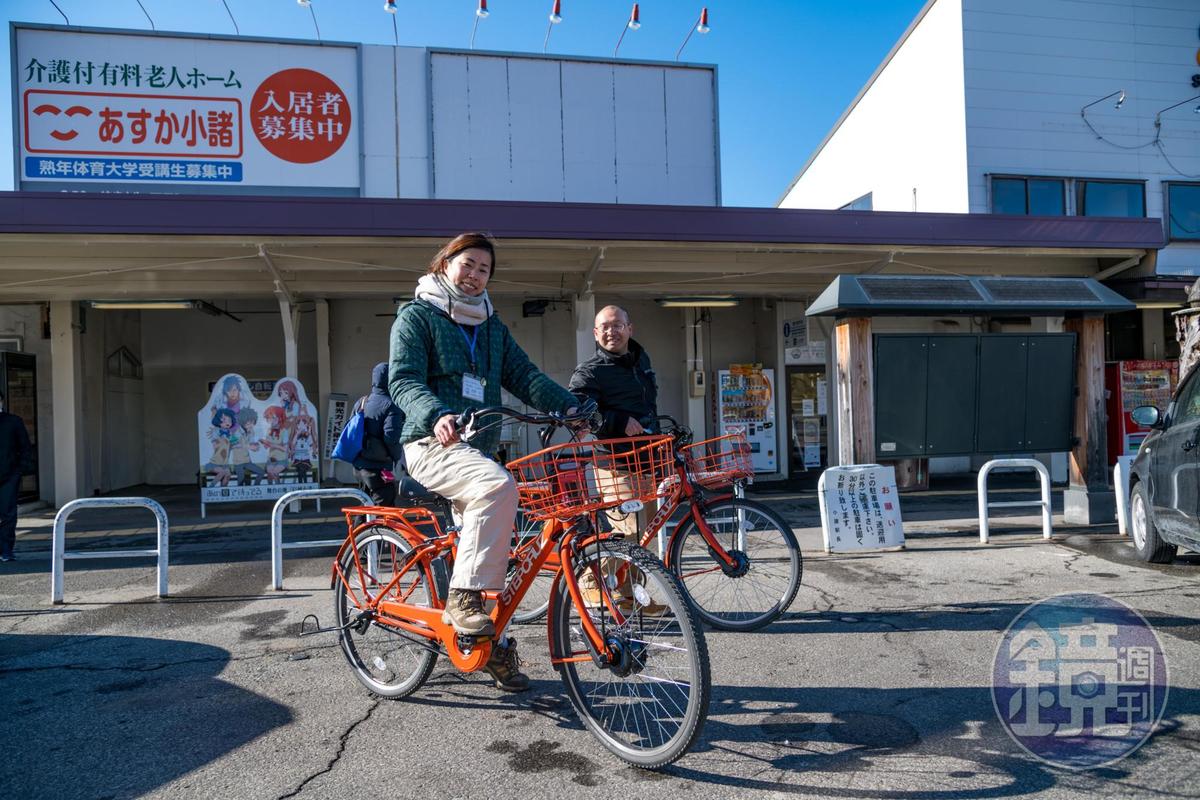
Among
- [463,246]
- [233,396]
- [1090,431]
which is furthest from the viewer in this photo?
[233,396]

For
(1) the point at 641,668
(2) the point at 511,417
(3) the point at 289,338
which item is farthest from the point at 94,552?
(3) the point at 289,338

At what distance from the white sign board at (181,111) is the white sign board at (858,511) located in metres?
10.3

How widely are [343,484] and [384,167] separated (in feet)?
19.0

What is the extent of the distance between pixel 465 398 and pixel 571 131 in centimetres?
1193

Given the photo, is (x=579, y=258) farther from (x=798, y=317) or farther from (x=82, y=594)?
(x=82, y=594)

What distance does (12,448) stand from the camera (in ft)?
26.5

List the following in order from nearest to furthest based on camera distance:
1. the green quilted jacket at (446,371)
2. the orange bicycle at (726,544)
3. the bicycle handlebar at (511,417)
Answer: the bicycle handlebar at (511,417), the green quilted jacket at (446,371), the orange bicycle at (726,544)

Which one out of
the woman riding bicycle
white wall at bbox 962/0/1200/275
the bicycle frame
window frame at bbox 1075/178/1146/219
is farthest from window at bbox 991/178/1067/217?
the bicycle frame

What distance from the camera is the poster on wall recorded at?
1070 cm

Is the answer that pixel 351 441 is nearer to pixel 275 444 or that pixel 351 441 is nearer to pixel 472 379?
pixel 472 379

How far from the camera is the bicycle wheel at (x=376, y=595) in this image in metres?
3.55

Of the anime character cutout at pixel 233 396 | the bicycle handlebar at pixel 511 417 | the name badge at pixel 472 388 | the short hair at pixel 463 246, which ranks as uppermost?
the short hair at pixel 463 246

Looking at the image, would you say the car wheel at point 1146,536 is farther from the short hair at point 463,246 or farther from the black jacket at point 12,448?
the black jacket at point 12,448

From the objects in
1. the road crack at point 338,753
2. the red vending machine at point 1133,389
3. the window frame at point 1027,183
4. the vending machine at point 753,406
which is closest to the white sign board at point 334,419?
the vending machine at point 753,406
